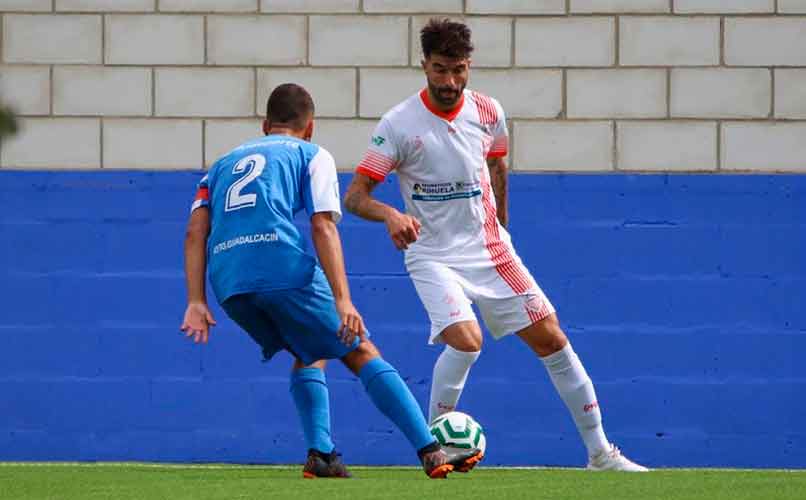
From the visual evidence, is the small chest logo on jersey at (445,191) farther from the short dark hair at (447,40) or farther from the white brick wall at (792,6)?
the white brick wall at (792,6)

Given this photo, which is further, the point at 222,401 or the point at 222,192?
the point at 222,401

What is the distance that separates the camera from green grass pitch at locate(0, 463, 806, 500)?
331 centimetres

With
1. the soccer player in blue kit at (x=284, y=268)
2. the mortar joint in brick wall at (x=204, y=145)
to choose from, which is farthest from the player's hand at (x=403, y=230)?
the mortar joint in brick wall at (x=204, y=145)

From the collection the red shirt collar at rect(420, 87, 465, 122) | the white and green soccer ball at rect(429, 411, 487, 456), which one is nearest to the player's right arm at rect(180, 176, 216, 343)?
the white and green soccer ball at rect(429, 411, 487, 456)

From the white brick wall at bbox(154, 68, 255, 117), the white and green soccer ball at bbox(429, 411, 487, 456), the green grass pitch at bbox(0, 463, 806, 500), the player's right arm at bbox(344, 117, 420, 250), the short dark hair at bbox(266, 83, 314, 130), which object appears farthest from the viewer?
the white brick wall at bbox(154, 68, 255, 117)

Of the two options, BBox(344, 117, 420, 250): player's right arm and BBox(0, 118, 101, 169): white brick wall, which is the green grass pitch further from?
BBox(0, 118, 101, 169): white brick wall

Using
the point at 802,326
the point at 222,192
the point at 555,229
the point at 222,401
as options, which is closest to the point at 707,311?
the point at 802,326

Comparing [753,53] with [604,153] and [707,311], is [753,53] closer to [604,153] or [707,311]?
Answer: [604,153]

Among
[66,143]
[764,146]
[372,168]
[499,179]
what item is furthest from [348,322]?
[764,146]

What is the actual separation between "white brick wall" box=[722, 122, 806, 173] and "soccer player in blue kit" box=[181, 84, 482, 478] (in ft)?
8.76

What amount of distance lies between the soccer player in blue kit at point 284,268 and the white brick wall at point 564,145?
2.25 meters

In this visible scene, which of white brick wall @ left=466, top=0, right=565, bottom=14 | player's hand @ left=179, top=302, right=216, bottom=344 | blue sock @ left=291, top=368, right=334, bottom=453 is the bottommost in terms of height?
blue sock @ left=291, top=368, right=334, bottom=453

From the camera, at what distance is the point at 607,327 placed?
6074mm

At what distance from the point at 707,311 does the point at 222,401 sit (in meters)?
2.38
